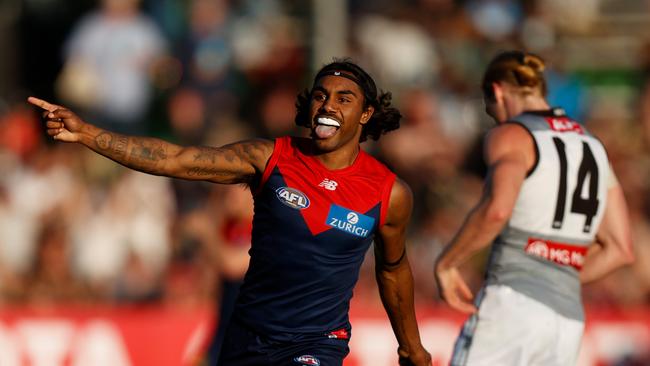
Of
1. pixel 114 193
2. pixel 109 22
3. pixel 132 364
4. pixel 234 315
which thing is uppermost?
pixel 109 22

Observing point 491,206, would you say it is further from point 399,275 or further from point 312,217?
point 312,217

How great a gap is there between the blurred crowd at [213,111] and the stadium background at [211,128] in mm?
22

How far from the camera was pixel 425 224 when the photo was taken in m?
12.8

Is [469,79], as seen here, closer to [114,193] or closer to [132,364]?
[114,193]

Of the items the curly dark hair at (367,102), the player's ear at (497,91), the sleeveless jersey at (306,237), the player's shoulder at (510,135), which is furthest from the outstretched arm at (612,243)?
the sleeveless jersey at (306,237)

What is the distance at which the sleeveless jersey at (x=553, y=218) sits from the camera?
714cm

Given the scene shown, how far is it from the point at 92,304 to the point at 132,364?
1382 millimetres

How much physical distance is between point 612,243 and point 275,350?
8.38ft

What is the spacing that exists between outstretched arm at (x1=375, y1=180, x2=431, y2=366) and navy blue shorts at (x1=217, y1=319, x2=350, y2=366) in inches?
16.0

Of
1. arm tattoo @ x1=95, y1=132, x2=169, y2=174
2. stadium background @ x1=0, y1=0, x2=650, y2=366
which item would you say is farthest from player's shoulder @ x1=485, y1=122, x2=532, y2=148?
stadium background @ x1=0, y1=0, x2=650, y2=366

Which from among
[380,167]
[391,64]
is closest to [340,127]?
[380,167]

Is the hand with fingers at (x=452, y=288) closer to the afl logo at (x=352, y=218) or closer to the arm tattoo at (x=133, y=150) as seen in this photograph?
the afl logo at (x=352, y=218)

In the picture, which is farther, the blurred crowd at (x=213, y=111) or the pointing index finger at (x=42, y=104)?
the blurred crowd at (x=213, y=111)

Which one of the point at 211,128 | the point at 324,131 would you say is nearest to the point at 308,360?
the point at 324,131
